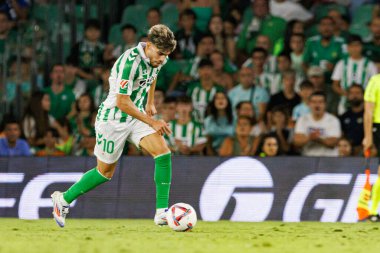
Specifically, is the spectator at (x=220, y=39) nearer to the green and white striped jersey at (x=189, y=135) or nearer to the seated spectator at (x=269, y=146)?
the green and white striped jersey at (x=189, y=135)

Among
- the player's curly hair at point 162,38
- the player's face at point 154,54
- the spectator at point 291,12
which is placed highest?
the spectator at point 291,12

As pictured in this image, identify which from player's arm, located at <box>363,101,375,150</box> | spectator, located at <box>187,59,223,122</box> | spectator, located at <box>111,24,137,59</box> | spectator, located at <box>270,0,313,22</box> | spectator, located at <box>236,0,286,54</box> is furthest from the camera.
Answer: spectator, located at <box>111,24,137,59</box>

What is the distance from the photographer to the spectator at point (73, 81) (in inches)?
664

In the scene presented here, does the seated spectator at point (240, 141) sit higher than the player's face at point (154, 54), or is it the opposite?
the player's face at point (154, 54)

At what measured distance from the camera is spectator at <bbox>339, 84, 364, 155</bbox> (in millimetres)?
14734

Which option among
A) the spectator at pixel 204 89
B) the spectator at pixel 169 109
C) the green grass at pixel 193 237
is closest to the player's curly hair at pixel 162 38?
the green grass at pixel 193 237

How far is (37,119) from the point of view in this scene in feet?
53.5

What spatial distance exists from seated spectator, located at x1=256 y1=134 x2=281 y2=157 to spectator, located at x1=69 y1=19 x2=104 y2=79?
389cm

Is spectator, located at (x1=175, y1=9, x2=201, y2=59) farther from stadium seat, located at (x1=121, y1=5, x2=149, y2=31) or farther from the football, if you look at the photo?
the football

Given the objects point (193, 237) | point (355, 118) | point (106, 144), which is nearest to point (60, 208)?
point (106, 144)

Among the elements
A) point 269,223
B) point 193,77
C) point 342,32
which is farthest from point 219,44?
point 269,223

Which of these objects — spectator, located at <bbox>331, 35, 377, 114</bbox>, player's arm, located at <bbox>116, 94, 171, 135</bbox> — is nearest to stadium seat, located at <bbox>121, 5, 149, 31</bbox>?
spectator, located at <bbox>331, 35, 377, 114</bbox>

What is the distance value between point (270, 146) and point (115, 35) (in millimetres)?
4575

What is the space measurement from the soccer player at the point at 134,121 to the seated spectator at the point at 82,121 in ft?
16.9
